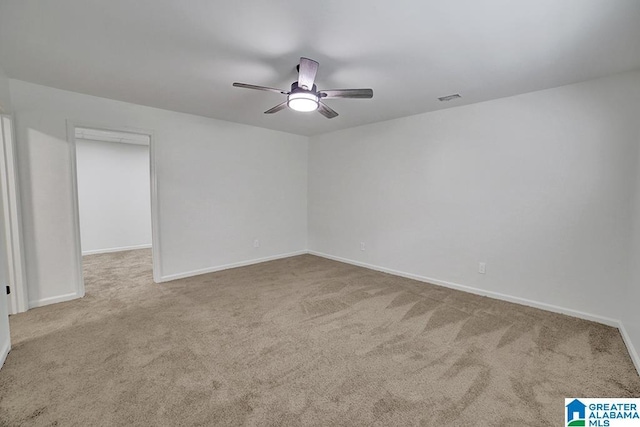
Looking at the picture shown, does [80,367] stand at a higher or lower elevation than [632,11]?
lower

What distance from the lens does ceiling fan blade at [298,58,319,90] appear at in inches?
81.0

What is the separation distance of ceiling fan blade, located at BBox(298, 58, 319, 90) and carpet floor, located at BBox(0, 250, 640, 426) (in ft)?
7.00

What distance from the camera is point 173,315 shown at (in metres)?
2.82

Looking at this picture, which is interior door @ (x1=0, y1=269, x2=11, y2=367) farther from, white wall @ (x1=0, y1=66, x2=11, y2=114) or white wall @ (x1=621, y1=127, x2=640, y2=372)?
white wall @ (x1=621, y1=127, x2=640, y2=372)

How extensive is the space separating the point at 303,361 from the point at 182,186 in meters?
3.07

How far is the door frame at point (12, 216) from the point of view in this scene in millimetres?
2699

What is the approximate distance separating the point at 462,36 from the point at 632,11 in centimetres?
90

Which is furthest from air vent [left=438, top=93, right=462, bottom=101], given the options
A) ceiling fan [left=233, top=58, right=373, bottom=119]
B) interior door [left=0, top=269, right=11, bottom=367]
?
interior door [left=0, top=269, right=11, bottom=367]

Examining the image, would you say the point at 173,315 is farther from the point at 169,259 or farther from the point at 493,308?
the point at 493,308

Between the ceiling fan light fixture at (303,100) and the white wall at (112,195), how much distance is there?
457 centimetres

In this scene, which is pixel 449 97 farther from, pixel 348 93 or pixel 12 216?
pixel 12 216

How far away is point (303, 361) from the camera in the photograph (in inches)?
81.2

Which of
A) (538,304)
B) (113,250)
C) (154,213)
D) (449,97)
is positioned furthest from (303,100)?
(113,250)

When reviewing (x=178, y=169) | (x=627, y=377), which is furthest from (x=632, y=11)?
(x=178, y=169)
